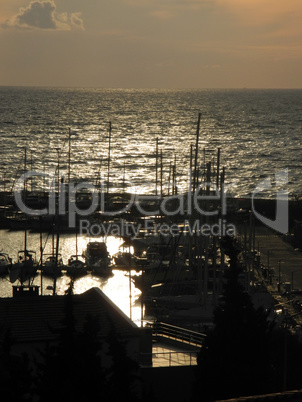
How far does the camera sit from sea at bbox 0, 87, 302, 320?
62.8 metres

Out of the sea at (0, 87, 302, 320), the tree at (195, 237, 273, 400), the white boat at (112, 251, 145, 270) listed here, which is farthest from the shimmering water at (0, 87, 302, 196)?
the tree at (195, 237, 273, 400)

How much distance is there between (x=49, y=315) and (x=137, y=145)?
297ft

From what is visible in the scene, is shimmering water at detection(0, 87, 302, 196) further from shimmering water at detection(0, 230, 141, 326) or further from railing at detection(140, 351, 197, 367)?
railing at detection(140, 351, 197, 367)

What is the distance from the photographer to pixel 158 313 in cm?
2412

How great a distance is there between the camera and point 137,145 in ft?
341

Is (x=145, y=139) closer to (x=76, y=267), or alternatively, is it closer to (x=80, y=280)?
(x=76, y=267)

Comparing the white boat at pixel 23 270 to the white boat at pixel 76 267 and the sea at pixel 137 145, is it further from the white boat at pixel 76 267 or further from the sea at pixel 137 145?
the white boat at pixel 76 267

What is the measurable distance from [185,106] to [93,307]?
578ft

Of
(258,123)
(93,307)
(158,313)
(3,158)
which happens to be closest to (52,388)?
(93,307)

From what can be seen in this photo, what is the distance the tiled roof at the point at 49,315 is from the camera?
520 inches

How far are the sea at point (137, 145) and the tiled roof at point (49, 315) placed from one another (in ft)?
36.4

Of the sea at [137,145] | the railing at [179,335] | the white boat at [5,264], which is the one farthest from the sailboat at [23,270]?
the railing at [179,335]

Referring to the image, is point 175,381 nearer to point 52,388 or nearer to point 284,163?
point 52,388

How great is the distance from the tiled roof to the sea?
11.1 metres
